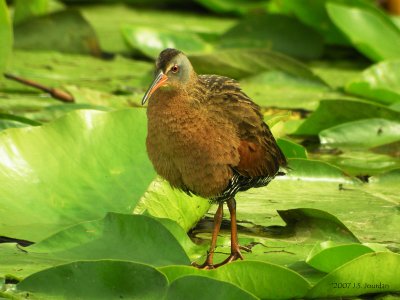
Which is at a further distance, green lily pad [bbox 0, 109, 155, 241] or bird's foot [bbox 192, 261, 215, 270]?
green lily pad [bbox 0, 109, 155, 241]

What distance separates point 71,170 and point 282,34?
2900 mm

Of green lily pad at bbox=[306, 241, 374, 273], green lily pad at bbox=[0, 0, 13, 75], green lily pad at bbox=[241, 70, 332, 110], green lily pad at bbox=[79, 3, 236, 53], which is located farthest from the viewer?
green lily pad at bbox=[79, 3, 236, 53]

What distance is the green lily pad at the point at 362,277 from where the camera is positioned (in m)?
2.41

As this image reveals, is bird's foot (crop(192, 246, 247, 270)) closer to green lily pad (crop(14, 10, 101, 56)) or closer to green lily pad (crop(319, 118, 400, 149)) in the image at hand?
green lily pad (crop(319, 118, 400, 149))

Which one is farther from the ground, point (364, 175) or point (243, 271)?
point (364, 175)

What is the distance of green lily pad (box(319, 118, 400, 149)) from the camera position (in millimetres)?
3863

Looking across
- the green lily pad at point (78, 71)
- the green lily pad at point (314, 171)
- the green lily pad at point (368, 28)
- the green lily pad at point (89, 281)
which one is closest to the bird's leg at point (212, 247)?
the green lily pad at point (89, 281)

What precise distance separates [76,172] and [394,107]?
153 cm

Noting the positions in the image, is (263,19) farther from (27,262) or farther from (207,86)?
(27,262)

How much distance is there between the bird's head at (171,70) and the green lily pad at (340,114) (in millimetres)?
1232

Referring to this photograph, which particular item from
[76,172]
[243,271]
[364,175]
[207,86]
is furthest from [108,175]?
[364,175]

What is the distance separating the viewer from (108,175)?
9.86ft

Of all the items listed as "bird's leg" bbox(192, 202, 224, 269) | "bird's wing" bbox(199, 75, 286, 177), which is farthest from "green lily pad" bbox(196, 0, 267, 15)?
"bird's leg" bbox(192, 202, 224, 269)

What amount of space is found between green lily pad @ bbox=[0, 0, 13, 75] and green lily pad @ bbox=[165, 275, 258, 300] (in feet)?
5.27
